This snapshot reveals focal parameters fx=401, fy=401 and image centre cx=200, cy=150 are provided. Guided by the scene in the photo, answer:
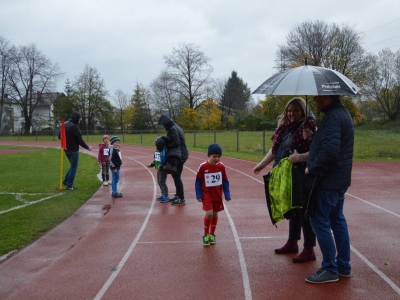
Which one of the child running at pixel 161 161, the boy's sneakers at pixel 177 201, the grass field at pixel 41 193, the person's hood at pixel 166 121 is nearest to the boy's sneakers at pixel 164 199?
the child running at pixel 161 161

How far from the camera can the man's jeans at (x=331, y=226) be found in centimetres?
421

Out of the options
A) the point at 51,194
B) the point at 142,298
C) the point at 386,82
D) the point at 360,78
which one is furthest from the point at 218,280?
the point at 386,82

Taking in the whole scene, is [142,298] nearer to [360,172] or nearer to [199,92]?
[360,172]

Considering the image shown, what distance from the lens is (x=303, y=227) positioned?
16.3ft

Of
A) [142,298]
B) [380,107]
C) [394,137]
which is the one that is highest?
[380,107]

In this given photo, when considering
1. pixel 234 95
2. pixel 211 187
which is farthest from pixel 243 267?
pixel 234 95

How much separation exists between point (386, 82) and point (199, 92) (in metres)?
28.3

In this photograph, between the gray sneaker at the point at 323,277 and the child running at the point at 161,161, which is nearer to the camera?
the gray sneaker at the point at 323,277

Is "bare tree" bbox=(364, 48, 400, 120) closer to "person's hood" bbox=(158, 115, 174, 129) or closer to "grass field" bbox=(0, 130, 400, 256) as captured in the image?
"grass field" bbox=(0, 130, 400, 256)

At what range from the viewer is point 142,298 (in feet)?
13.4

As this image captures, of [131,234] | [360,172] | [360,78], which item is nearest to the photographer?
[131,234]

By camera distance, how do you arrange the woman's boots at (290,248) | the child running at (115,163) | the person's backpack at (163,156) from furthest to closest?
the child running at (115,163) < the person's backpack at (163,156) < the woman's boots at (290,248)

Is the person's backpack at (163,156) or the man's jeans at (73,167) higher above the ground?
the person's backpack at (163,156)

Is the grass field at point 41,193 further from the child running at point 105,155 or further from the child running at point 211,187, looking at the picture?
the child running at point 211,187
